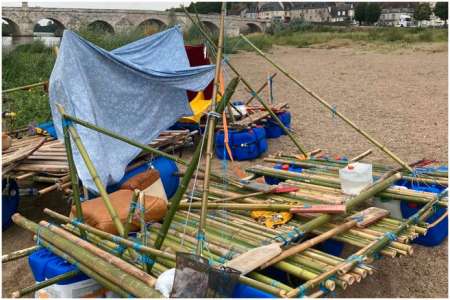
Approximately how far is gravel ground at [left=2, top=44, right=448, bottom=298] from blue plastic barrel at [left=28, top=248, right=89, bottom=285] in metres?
0.85

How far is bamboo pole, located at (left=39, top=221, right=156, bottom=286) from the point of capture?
336 cm

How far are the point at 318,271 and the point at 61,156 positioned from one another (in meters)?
4.01

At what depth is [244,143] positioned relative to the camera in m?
8.70

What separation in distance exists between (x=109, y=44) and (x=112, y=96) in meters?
14.4

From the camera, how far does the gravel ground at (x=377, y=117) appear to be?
15.3 feet

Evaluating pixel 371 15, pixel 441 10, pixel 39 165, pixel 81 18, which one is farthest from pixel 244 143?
pixel 371 15

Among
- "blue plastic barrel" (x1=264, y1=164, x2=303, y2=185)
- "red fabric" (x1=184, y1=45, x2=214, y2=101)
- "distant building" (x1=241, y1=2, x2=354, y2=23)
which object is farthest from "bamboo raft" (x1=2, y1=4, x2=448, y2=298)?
"distant building" (x1=241, y1=2, x2=354, y2=23)

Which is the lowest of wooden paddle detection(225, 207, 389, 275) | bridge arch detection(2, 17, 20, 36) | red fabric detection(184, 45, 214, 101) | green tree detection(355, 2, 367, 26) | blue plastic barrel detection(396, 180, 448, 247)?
blue plastic barrel detection(396, 180, 448, 247)

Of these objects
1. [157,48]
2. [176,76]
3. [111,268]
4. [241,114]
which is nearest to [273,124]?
[241,114]

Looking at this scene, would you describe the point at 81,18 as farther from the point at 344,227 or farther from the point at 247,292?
the point at 247,292

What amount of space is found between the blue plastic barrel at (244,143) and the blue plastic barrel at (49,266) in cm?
492

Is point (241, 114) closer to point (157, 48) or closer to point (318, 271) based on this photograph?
point (157, 48)

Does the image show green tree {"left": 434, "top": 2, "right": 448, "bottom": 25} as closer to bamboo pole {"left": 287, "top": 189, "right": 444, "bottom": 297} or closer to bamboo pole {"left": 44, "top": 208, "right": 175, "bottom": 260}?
bamboo pole {"left": 287, "top": 189, "right": 444, "bottom": 297}

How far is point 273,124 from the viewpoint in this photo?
10.1 metres
